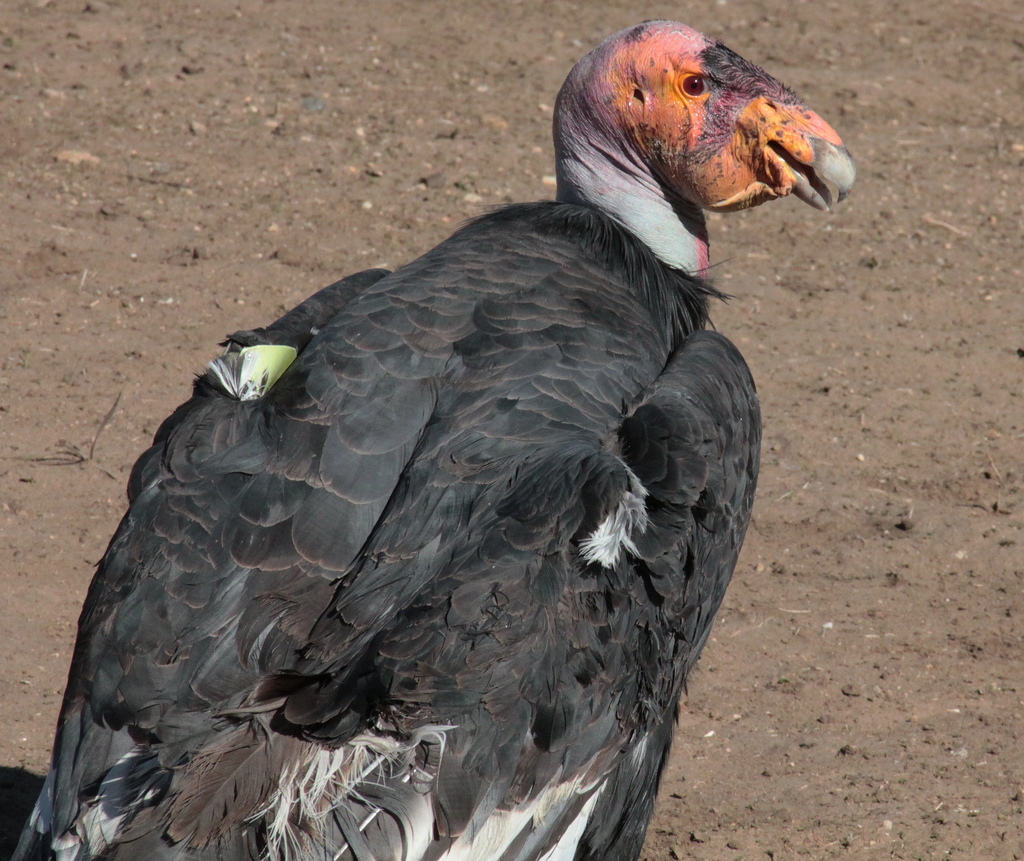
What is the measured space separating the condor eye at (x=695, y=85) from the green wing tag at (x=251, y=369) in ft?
5.07

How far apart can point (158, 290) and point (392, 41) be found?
3.90m

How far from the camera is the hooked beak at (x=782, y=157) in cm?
422

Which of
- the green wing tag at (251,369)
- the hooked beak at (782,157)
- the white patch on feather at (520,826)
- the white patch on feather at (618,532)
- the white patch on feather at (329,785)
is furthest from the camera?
the hooked beak at (782,157)

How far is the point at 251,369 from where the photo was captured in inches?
143

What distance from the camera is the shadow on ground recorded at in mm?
A: 4000

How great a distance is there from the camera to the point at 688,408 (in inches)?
130

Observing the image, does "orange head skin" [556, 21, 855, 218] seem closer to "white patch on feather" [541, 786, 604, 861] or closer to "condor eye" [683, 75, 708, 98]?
"condor eye" [683, 75, 708, 98]

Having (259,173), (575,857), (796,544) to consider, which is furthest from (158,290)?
(575,857)

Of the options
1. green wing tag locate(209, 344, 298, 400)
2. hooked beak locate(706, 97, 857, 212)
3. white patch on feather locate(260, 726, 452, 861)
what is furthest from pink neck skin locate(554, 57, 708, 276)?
white patch on feather locate(260, 726, 452, 861)

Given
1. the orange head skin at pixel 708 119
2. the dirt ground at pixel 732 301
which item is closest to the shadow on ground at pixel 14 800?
the dirt ground at pixel 732 301

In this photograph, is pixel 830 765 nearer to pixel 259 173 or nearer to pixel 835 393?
pixel 835 393

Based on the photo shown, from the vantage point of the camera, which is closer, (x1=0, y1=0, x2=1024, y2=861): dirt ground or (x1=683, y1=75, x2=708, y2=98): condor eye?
(x1=683, y1=75, x2=708, y2=98): condor eye

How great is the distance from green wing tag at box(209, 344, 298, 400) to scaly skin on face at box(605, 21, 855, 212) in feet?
4.63

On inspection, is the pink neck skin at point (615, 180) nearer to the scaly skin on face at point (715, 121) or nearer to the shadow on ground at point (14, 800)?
the scaly skin on face at point (715, 121)
